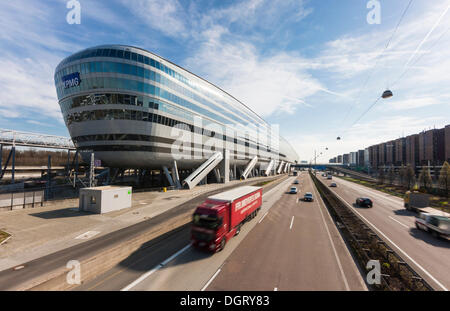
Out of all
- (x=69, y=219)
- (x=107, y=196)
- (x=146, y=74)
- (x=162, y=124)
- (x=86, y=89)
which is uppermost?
Result: (x=146, y=74)

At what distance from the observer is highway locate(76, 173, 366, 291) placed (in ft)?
27.1

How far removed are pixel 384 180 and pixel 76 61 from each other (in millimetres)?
90641

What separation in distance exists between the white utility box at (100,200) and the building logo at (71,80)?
2491 cm

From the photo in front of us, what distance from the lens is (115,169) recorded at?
45.6 meters

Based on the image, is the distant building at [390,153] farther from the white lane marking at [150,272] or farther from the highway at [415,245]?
the white lane marking at [150,272]

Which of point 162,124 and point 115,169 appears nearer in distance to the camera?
point 162,124

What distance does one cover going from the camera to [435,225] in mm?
14117

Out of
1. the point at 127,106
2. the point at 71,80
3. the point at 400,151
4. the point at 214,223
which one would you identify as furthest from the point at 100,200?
the point at 400,151

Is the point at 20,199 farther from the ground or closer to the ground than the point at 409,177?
closer to the ground

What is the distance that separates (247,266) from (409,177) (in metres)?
56.7
